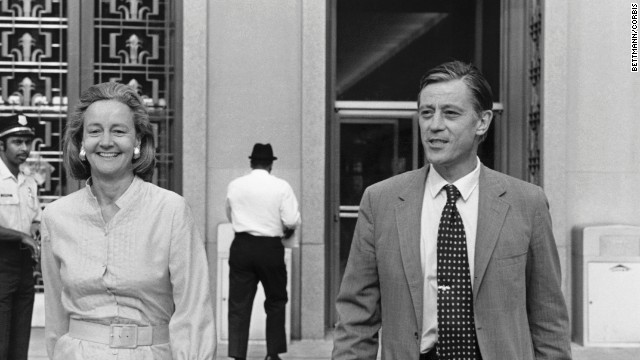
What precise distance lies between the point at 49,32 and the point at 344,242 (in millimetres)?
4009

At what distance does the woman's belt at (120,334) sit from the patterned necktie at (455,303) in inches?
40.7

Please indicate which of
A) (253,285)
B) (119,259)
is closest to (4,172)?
(253,285)

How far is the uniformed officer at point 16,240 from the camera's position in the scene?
7.43 metres

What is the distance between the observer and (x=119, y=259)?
3.59 meters

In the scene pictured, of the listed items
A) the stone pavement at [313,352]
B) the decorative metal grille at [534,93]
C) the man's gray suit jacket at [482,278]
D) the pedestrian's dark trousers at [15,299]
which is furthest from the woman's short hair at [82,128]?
the decorative metal grille at [534,93]

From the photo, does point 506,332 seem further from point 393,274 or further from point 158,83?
point 158,83

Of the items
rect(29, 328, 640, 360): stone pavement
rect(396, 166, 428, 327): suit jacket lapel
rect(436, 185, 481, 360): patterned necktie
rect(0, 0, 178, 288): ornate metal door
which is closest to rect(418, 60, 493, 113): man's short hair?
rect(396, 166, 428, 327): suit jacket lapel

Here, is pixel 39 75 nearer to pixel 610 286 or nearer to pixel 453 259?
pixel 610 286

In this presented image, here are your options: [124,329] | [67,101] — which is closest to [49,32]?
[67,101]

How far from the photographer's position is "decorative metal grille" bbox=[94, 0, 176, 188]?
10570 millimetres

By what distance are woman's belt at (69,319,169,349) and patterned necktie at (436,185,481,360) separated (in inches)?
40.7

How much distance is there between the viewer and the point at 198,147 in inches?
403

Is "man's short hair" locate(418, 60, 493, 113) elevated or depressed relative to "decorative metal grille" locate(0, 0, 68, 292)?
depressed

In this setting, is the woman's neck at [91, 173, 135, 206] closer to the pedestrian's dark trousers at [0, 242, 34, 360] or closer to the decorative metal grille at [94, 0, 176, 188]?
the pedestrian's dark trousers at [0, 242, 34, 360]
